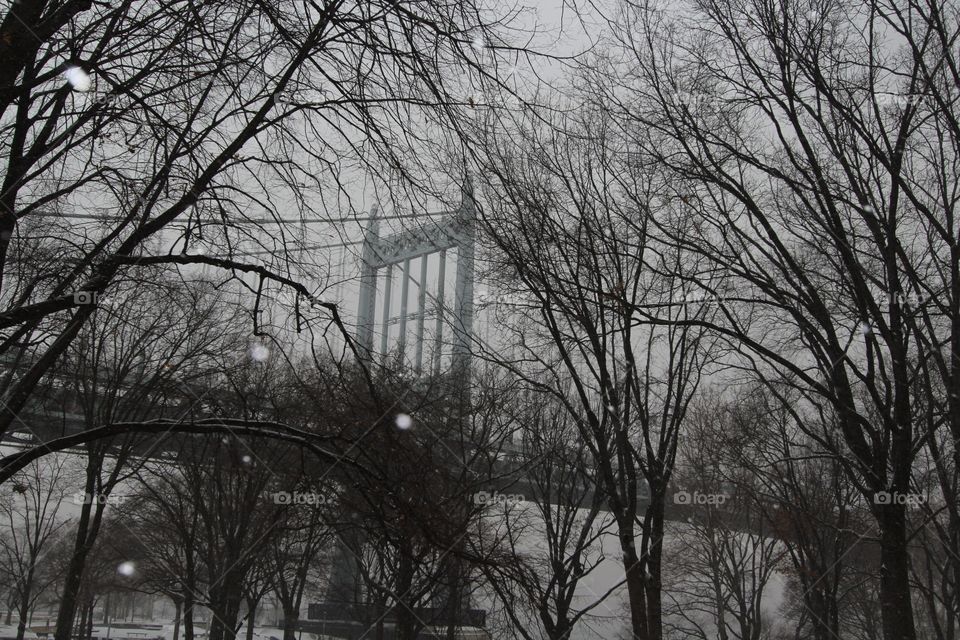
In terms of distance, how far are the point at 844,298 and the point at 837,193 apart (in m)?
2.56

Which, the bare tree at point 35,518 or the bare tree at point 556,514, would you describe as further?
the bare tree at point 35,518

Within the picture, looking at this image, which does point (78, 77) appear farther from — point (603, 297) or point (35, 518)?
point (35, 518)

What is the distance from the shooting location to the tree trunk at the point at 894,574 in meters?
6.77

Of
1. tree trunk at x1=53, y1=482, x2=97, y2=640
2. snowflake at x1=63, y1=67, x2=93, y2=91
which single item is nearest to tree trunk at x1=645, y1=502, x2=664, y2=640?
snowflake at x1=63, y1=67, x2=93, y2=91

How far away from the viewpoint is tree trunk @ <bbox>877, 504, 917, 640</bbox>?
6.77 metres

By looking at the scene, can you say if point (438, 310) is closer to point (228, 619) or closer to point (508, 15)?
point (508, 15)

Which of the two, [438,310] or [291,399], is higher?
[438,310]

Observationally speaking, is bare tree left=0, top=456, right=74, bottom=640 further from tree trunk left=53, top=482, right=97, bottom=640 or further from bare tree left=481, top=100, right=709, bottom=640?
bare tree left=481, top=100, right=709, bottom=640

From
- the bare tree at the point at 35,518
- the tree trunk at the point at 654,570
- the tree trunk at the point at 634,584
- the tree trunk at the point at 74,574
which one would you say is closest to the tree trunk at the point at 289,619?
the bare tree at the point at 35,518

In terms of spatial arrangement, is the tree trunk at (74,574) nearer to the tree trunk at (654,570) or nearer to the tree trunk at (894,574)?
the tree trunk at (654,570)

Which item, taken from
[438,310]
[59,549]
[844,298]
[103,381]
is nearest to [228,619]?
[103,381]

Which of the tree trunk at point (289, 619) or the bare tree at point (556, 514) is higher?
the bare tree at point (556, 514)

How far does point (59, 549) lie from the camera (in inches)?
997

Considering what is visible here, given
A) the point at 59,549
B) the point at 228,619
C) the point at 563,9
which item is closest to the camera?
the point at 563,9
